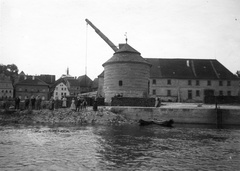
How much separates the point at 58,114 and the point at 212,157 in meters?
17.9

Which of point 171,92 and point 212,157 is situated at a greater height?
point 171,92

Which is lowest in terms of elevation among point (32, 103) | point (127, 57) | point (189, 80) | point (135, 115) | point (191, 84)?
point (135, 115)

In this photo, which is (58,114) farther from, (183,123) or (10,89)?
(10,89)

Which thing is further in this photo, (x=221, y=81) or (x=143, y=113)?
(x=221, y=81)

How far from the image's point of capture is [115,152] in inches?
485

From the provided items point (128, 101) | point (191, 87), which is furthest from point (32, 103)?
point (191, 87)

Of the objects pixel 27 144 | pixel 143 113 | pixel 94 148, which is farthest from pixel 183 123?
pixel 27 144

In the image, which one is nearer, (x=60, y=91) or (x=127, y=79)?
(x=127, y=79)

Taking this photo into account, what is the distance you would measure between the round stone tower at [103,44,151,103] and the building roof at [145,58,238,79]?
1801cm

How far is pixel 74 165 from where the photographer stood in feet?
33.2

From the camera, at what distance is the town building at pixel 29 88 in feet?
231

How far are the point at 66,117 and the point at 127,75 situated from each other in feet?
39.2

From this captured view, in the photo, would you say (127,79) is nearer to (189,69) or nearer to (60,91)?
(189,69)

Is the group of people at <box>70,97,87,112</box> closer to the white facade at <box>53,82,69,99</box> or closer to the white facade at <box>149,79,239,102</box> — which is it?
the white facade at <box>149,79,239,102</box>
